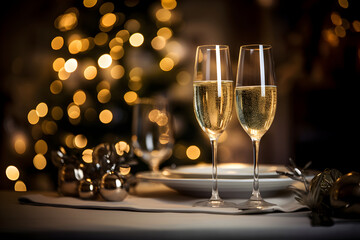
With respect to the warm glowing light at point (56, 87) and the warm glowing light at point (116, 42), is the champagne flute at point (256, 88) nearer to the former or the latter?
the warm glowing light at point (116, 42)

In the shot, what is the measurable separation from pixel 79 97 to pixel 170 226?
224 centimetres

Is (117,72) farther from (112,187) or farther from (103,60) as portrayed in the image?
(112,187)

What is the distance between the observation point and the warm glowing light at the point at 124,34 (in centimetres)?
271

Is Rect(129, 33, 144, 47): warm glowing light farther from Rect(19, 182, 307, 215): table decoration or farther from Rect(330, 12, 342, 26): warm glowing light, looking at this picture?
Rect(19, 182, 307, 215): table decoration

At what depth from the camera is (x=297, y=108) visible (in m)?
3.64

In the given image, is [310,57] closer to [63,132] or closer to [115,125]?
[115,125]

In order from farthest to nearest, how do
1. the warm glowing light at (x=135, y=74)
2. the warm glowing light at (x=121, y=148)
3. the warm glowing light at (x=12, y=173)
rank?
the warm glowing light at (x=12, y=173) → the warm glowing light at (x=135, y=74) → the warm glowing light at (x=121, y=148)

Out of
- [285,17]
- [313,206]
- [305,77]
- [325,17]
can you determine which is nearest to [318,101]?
[305,77]

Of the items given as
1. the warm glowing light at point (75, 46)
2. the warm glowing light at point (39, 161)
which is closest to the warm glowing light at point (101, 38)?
the warm glowing light at point (75, 46)

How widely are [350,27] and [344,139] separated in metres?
0.76

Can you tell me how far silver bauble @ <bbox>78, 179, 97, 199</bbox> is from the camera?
3.11 feet

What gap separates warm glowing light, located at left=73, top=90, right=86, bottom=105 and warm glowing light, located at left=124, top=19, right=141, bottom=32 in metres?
0.51

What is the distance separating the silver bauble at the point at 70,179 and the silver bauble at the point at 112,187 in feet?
0.30

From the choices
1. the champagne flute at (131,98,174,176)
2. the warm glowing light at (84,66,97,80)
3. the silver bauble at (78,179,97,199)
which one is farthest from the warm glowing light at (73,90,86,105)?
the silver bauble at (78,179,97,199)
